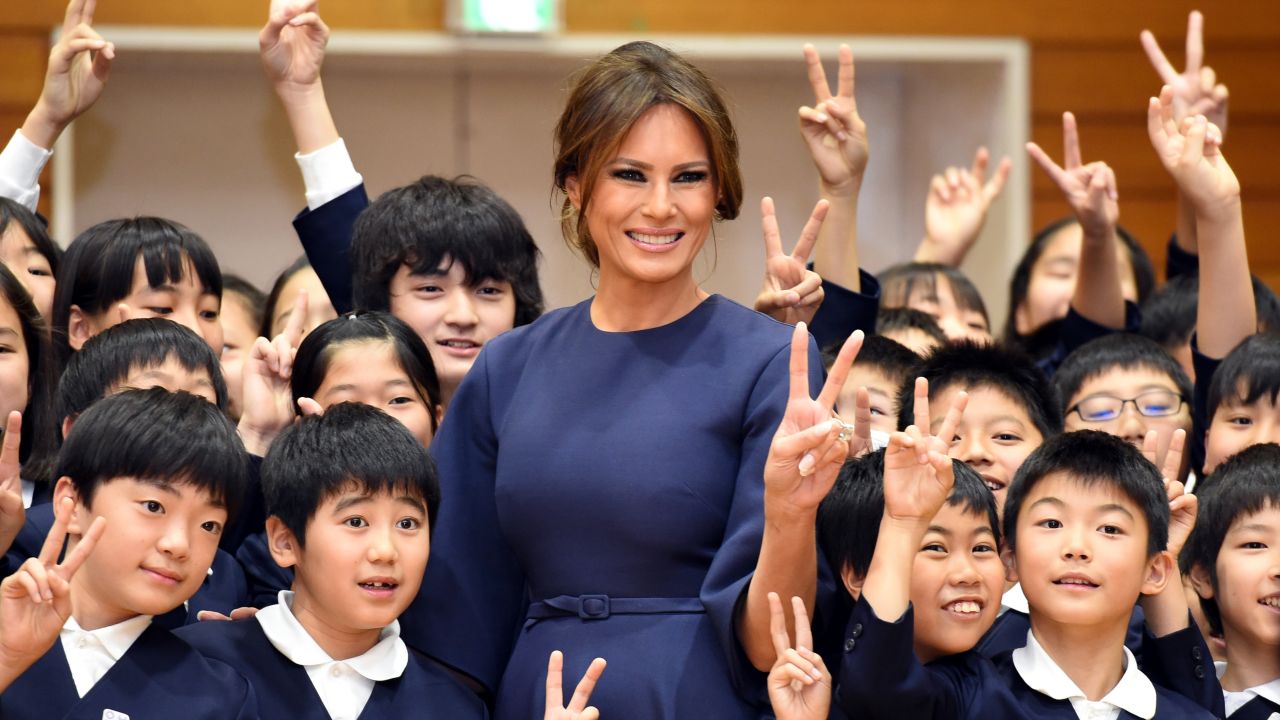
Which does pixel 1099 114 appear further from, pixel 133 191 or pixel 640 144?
pixel 640 144

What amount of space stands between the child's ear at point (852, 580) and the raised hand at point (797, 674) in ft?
1.16

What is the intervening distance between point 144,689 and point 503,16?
12.4ft

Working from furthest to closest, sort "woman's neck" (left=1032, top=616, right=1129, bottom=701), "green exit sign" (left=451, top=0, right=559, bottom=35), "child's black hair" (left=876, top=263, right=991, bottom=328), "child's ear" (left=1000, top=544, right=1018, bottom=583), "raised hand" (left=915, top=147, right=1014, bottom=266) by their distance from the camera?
"green exit sign" (left=451, top=0, right=559, bottom=35) → "raised hand" (left=915, top=147, right=1014, bottom=266) → "child's black hair" (left=876, top=263, right=991, bottom=328) → "child's ear" (left=1000, top=544, right=1018, bottom=583) → "woman's neck" (left=1032, top=616, right=1129, bottom=701)

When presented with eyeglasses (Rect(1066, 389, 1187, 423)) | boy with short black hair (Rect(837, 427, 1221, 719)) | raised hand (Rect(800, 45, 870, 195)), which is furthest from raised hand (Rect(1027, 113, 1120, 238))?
boy with short black hair (Rect(837, 427, 1221, 719))

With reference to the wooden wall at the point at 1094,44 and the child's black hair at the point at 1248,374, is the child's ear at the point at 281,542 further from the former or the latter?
the wooden wall at the point at 1094,44

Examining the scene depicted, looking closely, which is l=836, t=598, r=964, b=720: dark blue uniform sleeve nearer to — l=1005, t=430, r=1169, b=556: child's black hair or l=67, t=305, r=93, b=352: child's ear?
l=1005, t=430, r=1169, b=556: child's black hair

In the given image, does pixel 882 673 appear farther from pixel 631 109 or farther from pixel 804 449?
pixel 631 109

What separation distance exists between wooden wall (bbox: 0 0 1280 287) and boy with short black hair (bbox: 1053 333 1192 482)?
2.60m

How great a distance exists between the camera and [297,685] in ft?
7.13

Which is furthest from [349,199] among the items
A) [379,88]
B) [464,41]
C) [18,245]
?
[379,88]

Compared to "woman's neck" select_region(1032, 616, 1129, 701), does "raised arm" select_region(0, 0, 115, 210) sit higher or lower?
higher

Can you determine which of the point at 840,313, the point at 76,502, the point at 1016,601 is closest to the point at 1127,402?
the point at 840,313

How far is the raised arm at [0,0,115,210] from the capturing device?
313 centimetres

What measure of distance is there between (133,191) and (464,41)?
1391 millimetres
